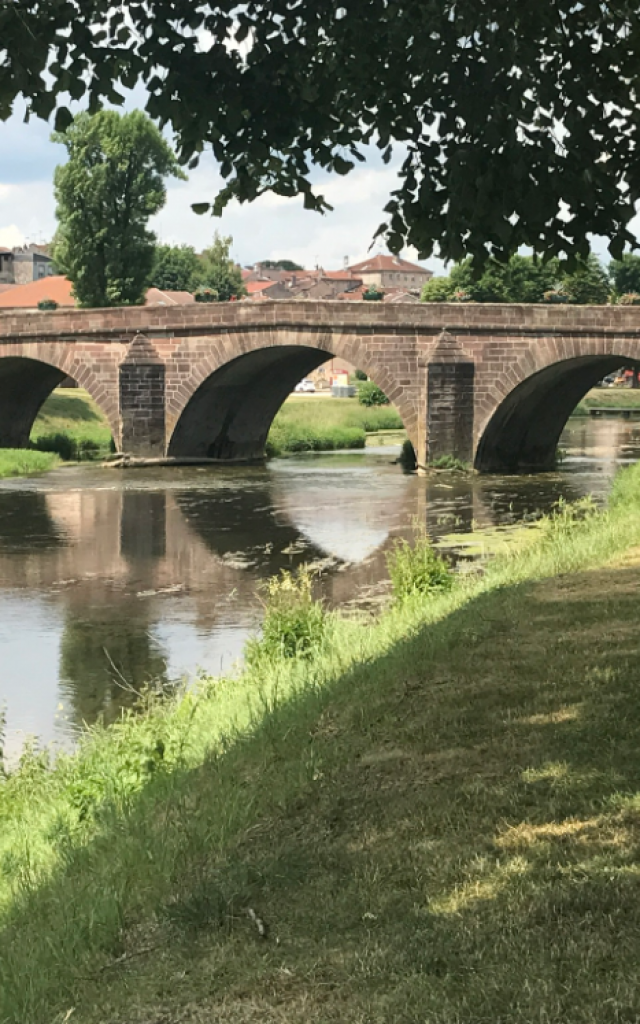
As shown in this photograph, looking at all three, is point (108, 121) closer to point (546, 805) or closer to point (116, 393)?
point (116, 393)

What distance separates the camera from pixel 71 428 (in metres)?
44.9

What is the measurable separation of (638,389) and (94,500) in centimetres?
4979

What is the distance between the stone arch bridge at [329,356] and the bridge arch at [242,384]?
0.04m

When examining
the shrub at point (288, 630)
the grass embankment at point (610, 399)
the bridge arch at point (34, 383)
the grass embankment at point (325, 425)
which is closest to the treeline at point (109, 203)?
the grass embankment at point (325, 425)

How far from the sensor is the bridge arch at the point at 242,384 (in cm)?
3253

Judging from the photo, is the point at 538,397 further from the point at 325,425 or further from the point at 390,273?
the point at 390,273

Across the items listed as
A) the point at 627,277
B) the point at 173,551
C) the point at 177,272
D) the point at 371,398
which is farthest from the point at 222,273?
the point at 173,551

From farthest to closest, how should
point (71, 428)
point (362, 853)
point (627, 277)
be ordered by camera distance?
point (627, 277) → point (71, 428) → point (362, 853)

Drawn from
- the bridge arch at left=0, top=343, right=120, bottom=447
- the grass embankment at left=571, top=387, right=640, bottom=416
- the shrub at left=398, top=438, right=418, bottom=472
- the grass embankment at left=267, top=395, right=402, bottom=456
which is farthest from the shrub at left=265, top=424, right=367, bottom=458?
the grass embankment at left=571, top=387, right=640, bottom=416

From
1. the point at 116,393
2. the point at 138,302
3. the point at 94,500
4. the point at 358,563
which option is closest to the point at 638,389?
the point at 138,302

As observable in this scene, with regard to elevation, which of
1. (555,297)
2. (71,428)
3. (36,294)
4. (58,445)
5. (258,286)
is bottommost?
(58,445)

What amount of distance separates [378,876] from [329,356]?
30.5 metres

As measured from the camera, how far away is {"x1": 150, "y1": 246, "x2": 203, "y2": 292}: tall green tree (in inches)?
3967

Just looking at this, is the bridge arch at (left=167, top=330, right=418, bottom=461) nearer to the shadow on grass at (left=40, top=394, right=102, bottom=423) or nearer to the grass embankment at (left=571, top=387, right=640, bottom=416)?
the shadow on grass at (left=40, top=394, right=102, bottom=423)
